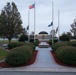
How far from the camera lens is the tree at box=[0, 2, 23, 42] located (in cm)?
5438

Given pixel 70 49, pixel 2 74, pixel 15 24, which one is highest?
pixel 15 24

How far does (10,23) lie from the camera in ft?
178

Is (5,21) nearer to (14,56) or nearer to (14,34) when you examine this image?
(14,34)

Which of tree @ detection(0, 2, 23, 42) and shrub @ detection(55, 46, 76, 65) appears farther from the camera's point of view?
tree @ detection(0, 2, 23, 42)

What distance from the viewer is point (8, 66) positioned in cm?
1769

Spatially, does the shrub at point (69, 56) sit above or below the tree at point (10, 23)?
below

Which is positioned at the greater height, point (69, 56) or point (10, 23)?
point (10, 23)

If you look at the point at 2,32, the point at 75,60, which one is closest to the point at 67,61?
the point at 75,60

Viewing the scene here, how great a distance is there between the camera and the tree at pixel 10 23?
54.4 meters

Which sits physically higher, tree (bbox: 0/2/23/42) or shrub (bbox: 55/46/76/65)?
tree (bbox: 0/2/23/42)

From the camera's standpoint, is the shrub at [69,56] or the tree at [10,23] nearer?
the shrub at [69,56]

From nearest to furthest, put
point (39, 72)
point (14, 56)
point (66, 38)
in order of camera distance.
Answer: point (39, 72), point (14, 56), point (66, 38)

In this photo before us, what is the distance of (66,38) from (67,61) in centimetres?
3460

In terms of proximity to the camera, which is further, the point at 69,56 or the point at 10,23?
the point at 10,23
